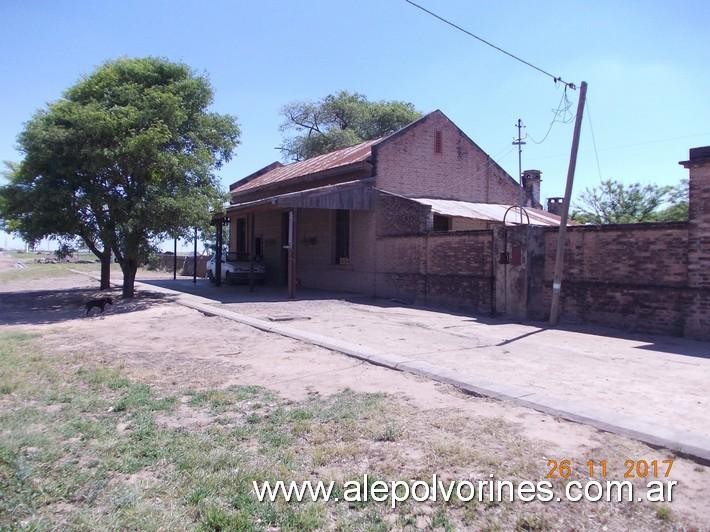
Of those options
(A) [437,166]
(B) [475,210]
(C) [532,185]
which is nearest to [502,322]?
(B) [475,210]

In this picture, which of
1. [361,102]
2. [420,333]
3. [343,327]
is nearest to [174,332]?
[343,327]

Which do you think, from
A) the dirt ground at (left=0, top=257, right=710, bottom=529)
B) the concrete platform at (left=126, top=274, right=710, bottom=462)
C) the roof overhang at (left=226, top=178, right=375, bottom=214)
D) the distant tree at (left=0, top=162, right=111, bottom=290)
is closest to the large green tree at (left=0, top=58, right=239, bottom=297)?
the distant tree at (left=0, top=162, right=111, bottom=290)

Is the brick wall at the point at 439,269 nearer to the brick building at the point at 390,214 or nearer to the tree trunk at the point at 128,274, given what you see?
the brick building at the point at 390,214

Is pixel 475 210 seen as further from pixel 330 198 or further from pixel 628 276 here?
pixel 628 276

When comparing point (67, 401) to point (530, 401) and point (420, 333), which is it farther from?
point (420, 333)

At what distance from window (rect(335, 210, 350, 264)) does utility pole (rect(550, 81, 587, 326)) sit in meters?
10.1

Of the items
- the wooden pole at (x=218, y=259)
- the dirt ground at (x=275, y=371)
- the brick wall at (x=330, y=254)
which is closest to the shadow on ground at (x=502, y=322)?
the brick wall at (x=330, y=254)

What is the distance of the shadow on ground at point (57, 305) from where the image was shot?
14248 mm

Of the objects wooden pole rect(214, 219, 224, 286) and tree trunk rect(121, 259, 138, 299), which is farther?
wooden pole rect(214, 219, 224, 286)

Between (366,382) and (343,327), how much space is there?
5.00 m

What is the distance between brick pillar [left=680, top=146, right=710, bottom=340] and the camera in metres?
9.96

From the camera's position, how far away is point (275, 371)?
7465 mm

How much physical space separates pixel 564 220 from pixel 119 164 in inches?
511

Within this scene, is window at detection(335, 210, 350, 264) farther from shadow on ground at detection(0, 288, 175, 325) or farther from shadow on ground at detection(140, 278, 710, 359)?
shadow on ground at detection(0, 288, 175, 325)
